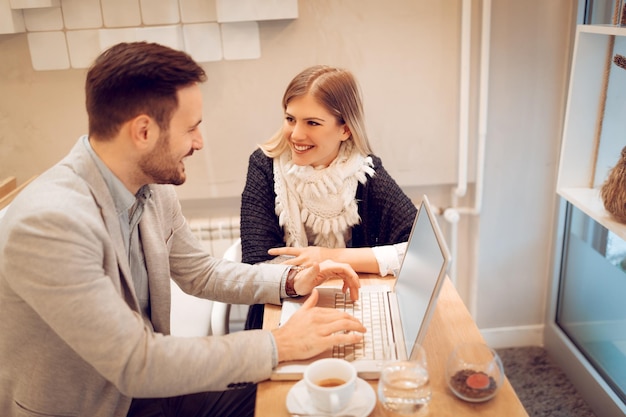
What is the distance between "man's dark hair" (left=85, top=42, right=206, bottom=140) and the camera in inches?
45.8

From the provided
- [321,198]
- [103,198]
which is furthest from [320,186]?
[103,198]

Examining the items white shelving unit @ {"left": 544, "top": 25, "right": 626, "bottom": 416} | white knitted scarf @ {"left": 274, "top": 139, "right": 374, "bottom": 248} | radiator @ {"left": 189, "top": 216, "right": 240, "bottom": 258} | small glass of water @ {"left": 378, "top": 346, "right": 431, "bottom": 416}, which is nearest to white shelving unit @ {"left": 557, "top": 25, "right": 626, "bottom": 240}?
white shelving unit @ {"left": 544, "top": 25, "right": 626, "bottom": 416}

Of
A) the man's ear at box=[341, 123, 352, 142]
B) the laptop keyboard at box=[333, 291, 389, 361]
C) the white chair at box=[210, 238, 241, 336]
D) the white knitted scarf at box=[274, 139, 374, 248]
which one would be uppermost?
the man's ear at box=[341, 123, 352, 142]

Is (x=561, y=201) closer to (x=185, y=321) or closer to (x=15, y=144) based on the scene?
(x=185, y=321)

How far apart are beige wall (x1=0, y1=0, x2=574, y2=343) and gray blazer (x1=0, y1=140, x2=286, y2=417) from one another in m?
1.03

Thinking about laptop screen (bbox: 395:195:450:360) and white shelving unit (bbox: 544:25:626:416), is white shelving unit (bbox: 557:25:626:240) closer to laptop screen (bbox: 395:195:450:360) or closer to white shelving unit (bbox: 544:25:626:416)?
white shelving unit (bbox: 544:25:626:416)

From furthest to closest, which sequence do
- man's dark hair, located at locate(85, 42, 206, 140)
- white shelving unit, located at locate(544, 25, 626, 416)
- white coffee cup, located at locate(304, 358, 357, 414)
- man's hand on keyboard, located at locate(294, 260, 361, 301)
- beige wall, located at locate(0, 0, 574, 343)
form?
1. beige wall, located at locate(0, 0, 574, 343)
2. white shelving unit, located at locate(544, 25, 626, 416)
3. man's hand on keyboard, located at locate(294, 260, 361, 301)
4. man's dark hair, located at locate(85, 42, 206, 140)
5. white coffee cup, located at locate(304, 358, 357, 414)

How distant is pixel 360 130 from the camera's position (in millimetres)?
1803

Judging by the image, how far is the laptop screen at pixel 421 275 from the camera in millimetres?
1094

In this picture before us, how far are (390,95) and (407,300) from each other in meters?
1.07

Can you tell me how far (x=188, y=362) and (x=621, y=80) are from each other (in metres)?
1.64

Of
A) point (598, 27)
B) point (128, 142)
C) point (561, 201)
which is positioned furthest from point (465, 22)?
point (128, 142)

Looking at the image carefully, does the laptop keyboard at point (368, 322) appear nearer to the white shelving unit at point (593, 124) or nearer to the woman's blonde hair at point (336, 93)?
the woman's blonde hair at point (336, 93)

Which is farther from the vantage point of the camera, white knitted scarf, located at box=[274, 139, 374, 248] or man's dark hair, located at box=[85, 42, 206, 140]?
white knitted scarf, located at box=[274, 139, 374, 248]
